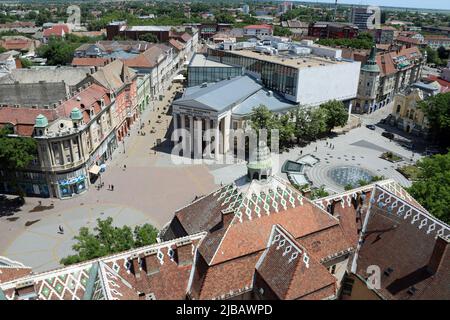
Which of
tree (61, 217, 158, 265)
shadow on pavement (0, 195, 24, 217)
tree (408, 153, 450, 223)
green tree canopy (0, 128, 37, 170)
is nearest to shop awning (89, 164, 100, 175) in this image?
green tree canopy (0, 128, 37, 170)

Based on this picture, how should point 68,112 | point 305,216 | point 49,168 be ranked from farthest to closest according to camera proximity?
point 68,112 < point 49,168 < point 305,216

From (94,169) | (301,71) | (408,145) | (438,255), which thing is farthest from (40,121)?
(408,145)

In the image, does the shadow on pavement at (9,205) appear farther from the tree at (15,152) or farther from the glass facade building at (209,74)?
the glass facade building at (209,74)

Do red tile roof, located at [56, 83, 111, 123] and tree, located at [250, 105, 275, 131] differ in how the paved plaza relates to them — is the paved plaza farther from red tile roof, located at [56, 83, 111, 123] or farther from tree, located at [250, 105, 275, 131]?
red tile roof, located at [56, 83, 111, 123]

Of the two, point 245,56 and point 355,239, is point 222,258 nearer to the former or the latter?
point 355,239
